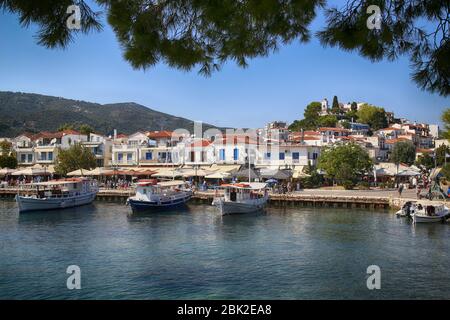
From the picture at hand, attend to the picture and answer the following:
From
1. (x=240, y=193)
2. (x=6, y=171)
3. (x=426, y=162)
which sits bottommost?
(x=240, y=193)

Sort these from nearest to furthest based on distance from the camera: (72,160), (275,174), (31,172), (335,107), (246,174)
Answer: (246,174) → (275,174) → (72,160) → (31,172) → (335,107)

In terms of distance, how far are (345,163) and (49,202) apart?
1152 inches

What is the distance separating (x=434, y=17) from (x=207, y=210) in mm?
31932

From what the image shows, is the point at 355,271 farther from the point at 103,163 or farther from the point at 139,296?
the point at 103,163

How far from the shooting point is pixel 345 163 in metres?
47.1

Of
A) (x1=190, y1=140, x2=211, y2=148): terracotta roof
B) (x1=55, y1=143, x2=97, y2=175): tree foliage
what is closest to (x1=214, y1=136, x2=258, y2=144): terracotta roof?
(x1=190, y1=140, x2=211, y2=148): terracotta roof

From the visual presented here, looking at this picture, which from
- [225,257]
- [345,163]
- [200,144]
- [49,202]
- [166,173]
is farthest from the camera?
[200,144]

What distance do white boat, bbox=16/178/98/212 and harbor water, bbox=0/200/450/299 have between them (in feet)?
18.0

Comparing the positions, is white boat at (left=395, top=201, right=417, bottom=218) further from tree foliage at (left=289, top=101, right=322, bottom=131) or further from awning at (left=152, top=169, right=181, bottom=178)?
tree foliage at (left=289, top=101, right=322, bottom=131)

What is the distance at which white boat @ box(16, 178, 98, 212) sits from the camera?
37344 mm

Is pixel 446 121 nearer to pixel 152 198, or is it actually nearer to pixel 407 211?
pixel 407 211

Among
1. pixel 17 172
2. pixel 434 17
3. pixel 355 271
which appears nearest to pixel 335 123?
pixel 17 172

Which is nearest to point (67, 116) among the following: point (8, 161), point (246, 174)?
point (8, 161)

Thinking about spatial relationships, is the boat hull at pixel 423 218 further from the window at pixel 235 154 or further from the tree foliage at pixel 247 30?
the window at pixel 235 154
